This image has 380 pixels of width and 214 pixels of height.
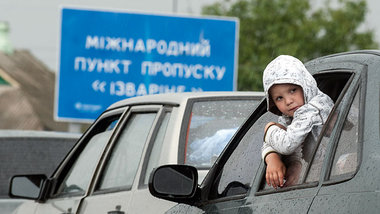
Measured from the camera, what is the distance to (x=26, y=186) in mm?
8148

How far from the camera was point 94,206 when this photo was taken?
→ 736 centimetres

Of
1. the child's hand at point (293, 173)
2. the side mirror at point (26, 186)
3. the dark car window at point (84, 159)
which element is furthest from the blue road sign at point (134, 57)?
the child's hand at point (293, 173)

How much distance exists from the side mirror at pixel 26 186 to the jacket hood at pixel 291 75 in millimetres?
4142

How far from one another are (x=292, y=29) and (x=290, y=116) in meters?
60.7

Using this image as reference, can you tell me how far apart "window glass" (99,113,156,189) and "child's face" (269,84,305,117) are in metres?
2.99

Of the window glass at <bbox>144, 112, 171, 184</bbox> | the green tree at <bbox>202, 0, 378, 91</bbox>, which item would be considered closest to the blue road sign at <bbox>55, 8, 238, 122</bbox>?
the window glass at <bbox>144, 112, 171, 184</bbox>

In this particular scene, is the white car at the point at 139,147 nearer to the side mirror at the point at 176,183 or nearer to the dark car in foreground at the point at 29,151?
the side mirror at the point at 176,183

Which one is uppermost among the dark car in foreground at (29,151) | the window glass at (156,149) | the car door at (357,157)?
the car door at (357,157)

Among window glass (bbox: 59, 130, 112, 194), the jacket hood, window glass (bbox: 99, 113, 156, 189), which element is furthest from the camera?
window glass (bbox: 59, 130, 112, 194)

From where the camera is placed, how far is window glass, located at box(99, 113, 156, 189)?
7.22 m

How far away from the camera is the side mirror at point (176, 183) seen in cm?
473

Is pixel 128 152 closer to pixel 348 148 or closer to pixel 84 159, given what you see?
pixel 84 159

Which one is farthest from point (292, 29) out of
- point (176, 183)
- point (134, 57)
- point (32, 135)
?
point (176, 183)

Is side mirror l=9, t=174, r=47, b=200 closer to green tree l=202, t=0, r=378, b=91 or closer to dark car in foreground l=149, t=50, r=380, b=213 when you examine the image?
dark car in foreground l=149, t=50, r=380, b=213
